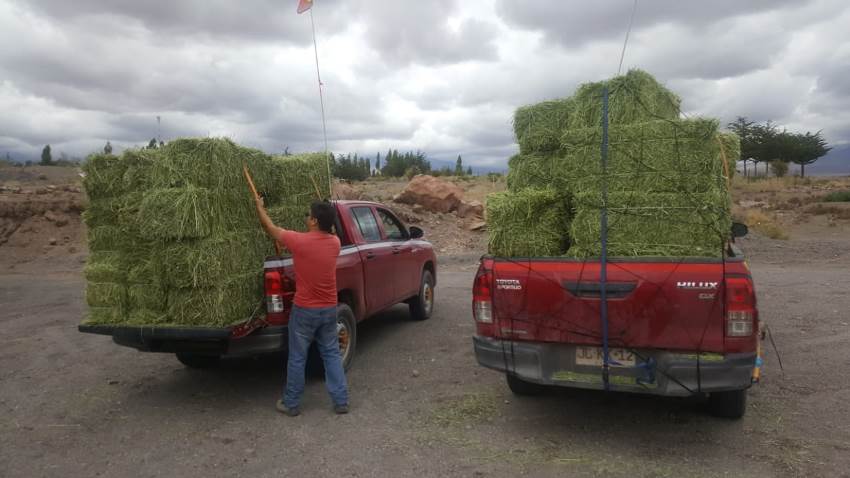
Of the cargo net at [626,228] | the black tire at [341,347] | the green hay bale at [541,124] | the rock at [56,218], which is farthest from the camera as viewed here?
the rock at [56,218]

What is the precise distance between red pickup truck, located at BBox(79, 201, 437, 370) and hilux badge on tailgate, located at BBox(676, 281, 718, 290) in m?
3.15

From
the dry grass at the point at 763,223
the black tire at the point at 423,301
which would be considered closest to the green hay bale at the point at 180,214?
the black tire at the point at 423,301

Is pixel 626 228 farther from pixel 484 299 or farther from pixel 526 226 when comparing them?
pixel 484 299

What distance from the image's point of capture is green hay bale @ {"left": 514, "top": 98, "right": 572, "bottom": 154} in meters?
5.66

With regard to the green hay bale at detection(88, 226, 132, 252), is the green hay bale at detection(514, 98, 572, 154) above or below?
above

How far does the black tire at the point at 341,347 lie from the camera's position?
597 centimetres

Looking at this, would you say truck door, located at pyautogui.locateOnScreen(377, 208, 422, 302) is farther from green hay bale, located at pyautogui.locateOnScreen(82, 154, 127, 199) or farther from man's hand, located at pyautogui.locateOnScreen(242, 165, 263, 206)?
green hay bale, located at pyautogui.locateOnScreen(82, 154, 127, 199)

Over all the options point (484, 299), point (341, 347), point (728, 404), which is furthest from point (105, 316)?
point (728, 404)

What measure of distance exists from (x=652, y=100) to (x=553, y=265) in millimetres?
2100

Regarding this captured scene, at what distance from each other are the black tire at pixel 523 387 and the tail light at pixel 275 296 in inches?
79.7

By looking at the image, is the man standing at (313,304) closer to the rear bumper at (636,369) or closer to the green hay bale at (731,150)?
the rear bumper at (636,369)

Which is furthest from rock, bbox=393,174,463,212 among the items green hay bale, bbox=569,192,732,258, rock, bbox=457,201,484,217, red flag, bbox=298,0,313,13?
green hay bale, bbox=569,192,732,258

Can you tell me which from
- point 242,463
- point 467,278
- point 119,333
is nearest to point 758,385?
point 242,463

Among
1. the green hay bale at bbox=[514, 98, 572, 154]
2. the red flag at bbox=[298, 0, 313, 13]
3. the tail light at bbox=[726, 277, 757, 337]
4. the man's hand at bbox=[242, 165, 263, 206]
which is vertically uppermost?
the red flag at bbox=[298, 0, 313, 13]
